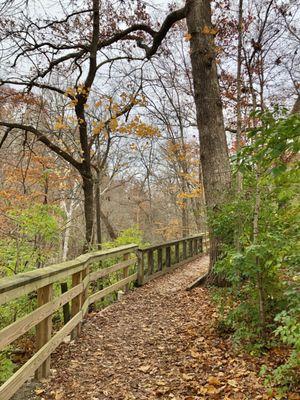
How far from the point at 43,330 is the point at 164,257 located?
6820mm

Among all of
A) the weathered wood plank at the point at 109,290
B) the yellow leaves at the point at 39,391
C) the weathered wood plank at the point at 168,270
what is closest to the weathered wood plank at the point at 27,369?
the yellow leaves at the point at 39,391

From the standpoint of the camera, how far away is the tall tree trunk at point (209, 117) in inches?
259

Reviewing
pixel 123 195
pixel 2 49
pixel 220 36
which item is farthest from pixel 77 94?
pixel 123 195

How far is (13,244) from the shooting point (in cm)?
582

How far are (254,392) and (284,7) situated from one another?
1028cm

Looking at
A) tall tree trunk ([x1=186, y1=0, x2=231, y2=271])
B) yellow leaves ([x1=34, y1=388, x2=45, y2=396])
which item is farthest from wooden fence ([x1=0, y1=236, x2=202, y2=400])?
tall tree trunk ([x1=186, y1=0, x2=231, y2=271])

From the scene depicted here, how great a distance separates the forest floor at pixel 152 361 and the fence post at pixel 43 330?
12 centimetres

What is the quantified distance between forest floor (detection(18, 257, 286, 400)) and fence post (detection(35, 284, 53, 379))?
0.12 m

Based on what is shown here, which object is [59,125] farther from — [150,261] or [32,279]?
[32,279]

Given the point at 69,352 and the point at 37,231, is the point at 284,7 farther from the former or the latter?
the point at 69,352

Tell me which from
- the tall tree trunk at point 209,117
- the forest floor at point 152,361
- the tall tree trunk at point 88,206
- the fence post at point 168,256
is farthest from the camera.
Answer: the fence post at point 168,256

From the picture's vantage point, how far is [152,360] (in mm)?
4078

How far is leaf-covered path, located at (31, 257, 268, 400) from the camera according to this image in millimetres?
3271

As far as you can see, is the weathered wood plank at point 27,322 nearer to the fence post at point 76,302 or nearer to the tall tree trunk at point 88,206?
the fence post at point 76,302
